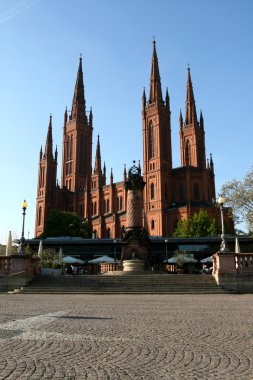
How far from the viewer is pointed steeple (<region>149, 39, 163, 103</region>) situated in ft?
309

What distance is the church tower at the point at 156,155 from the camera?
83.2m

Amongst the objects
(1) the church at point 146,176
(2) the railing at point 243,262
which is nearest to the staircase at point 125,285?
(2) the railing at point 243,262

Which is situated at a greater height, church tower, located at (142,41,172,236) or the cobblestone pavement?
church tower, located at (142,41,172,236)

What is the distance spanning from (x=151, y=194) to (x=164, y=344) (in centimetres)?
8122

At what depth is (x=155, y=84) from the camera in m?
94.9

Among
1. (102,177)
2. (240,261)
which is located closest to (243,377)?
(240,261)

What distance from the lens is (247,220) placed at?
3192 centimetres

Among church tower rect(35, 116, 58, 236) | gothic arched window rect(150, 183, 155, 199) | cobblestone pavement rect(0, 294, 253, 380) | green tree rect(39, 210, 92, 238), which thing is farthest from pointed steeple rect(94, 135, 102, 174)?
cobblestone pavement rect(0, 294, 253, 380)

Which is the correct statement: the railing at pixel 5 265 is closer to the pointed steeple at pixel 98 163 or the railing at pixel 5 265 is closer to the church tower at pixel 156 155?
the church tower at pixel 156 155

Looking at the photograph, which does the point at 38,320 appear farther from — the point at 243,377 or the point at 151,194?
the point at 151,194

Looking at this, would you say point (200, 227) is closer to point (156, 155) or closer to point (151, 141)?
point (156, 155)

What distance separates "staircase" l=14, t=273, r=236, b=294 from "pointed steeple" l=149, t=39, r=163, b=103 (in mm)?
76588

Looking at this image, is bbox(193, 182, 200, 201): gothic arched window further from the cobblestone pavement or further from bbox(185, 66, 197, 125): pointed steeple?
the cobblestone pavement

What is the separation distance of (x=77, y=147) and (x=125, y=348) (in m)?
→ 112
